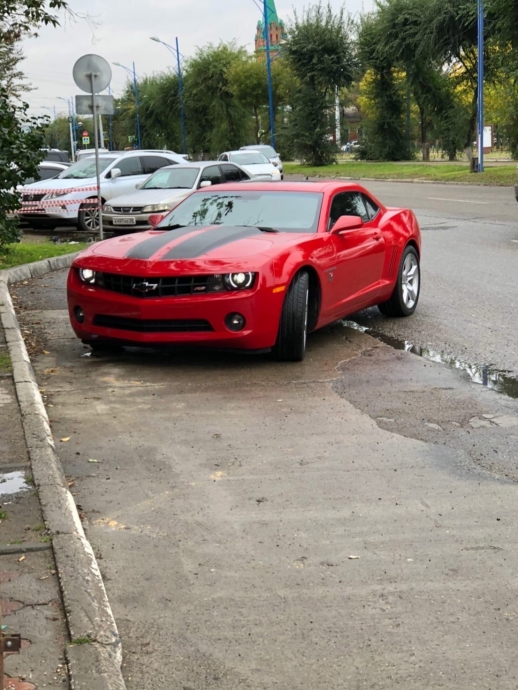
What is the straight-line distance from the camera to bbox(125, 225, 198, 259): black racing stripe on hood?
8.07 metres

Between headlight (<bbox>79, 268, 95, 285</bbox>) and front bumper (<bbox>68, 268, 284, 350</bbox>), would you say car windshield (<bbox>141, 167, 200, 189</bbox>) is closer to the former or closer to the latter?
headlight (<bbox>79, 268, 95, 285</bbox>)

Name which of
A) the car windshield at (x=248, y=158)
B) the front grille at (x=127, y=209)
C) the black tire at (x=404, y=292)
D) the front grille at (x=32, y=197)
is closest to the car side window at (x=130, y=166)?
the front grille at (x=32, y=197)

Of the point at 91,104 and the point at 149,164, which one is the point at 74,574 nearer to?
the point at 91,104

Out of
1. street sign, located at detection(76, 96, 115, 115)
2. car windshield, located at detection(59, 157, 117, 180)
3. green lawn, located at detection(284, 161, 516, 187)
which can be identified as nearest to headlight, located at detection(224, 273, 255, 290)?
street sign, located at detection(76, 96, 115, 115)

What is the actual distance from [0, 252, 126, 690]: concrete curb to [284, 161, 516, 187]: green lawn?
96.4 feet

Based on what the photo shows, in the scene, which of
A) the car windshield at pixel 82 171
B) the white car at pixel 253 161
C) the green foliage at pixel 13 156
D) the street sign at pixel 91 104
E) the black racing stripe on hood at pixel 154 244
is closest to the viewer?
the black racing stripe on hood at pixel 154 244

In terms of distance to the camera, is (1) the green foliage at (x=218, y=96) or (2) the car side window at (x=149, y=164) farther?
(1) the green foliage at (x=218, y=96)

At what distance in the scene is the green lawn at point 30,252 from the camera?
49.4 feet

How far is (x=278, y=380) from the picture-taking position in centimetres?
760

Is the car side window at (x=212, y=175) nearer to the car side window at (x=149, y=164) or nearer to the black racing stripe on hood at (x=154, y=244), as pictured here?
the car side window at (x=149, y=164)

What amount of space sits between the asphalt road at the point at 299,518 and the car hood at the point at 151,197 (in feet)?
37.1

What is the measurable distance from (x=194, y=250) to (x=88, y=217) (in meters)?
13.8

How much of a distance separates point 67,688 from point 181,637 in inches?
21.9

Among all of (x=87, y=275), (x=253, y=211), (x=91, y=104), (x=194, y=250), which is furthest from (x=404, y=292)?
(x=91, y=104)
